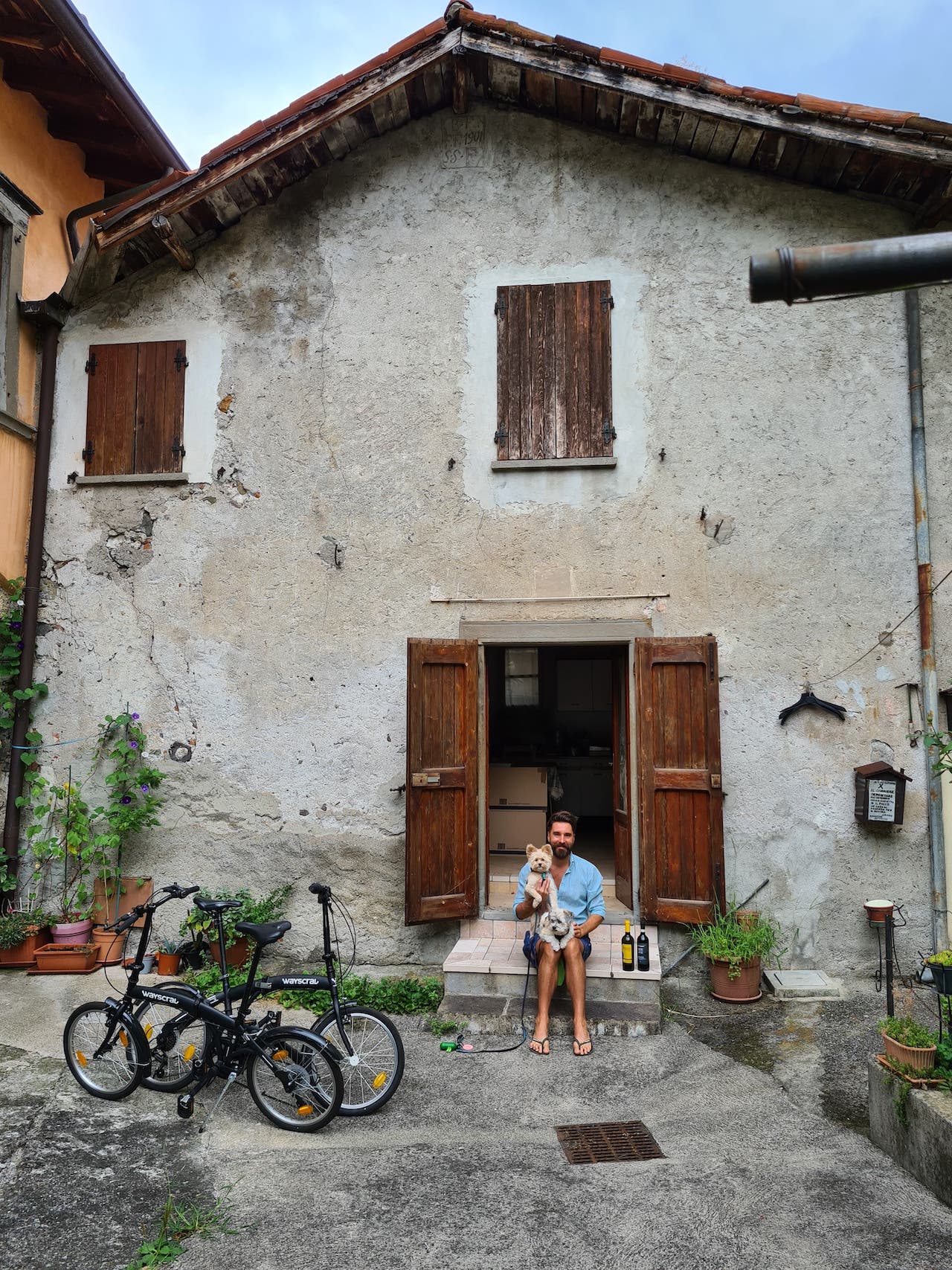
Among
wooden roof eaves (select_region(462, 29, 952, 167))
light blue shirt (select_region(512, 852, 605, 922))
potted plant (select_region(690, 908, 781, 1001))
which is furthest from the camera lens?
wooden roof eaves (select_region(462, 29, 952, 167))

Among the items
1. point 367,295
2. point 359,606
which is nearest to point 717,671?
point 359,606

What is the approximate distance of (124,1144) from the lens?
14.0 ft

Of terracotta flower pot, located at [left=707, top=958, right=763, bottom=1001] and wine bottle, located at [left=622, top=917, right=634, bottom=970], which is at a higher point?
wine bottle, located at [left=622, top=917, right=634, bottom=970]

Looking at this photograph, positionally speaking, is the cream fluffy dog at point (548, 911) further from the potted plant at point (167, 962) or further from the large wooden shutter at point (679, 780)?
the potted plant at point (167, 962)

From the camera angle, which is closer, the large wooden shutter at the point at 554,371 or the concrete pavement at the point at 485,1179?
the concrete pavement at the point at 485,1179

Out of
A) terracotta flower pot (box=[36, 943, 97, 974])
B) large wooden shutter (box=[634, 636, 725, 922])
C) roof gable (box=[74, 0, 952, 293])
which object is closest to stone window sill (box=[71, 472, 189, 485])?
roof gable (box=[74, 0, 952, 293])

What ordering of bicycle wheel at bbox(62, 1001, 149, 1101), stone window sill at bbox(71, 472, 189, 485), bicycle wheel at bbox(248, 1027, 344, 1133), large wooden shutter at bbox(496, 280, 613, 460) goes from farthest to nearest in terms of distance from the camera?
stone window sill at bbox(71, 472, 189, 485), large wooden shutter at bbox(496, 280, 613, 460), bicycle wheel at bbox(62, 1001, 149, 1101), bicycle wheel at bbox(248, 1027, 344, 1133)

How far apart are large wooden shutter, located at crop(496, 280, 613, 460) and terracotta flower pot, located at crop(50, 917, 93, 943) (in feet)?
16.4

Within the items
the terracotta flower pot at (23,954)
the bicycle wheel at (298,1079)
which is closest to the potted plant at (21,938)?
the terracotta flower pot at (23,954)

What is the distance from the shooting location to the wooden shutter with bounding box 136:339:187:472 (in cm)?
735

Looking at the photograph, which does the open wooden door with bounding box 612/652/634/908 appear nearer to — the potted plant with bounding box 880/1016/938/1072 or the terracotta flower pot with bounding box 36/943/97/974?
the potted plant with bounding box 880/1016/938/1072

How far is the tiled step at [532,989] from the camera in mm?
5688

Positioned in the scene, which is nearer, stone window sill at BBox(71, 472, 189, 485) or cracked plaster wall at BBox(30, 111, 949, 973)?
cracked plaster wall at BBox(30, 111, 949, 973)

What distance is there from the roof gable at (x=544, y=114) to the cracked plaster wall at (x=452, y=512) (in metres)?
0.20
